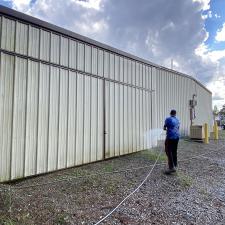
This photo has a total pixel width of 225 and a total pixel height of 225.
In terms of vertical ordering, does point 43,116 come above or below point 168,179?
above

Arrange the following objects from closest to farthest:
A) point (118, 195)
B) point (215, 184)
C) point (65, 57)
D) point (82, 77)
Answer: point (118, 195) < point (215, 184) < point (65, 57) < point (82, 77)

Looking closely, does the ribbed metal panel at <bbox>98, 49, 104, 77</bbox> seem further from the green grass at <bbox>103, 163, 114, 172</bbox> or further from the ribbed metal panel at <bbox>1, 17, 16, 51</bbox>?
the ribbed metal panel at <bbox>1, 17, 16, 51</bbox>

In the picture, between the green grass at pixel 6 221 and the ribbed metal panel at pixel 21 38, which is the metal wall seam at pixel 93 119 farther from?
the green grass at pixel 6 221

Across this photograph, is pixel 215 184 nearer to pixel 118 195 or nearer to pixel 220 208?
pixel 220 208

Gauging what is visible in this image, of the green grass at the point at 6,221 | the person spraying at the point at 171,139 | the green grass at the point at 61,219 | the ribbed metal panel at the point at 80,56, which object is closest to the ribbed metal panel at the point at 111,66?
the ribbed metal panel at the point at 80,56

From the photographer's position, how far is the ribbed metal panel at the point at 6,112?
6332 millimetres

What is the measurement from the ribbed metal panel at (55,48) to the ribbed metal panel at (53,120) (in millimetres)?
238

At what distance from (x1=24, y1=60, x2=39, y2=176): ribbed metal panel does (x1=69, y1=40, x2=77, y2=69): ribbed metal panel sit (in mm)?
1347

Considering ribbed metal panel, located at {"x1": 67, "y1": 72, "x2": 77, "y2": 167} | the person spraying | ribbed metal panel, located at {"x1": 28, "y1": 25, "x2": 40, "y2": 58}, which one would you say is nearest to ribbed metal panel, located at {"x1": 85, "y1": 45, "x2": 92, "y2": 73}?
ribbed metal panel, located at {"x1": 67, "y1": 72, "x2": 77, "y2": 167}

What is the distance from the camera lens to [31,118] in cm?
700

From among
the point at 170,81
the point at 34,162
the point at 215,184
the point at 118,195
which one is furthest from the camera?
the point at 170,81

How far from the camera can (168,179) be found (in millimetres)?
7645

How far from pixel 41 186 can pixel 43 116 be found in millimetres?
1886

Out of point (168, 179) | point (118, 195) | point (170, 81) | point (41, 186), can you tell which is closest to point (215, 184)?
point (168, 179)
